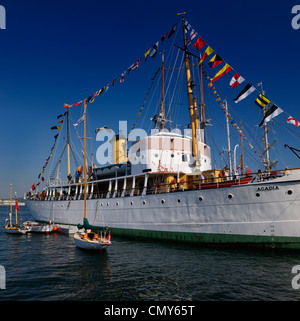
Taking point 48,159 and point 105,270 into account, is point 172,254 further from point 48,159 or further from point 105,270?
point 48,159

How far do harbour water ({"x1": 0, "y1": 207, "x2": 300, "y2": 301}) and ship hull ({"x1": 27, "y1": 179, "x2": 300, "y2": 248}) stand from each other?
96cm

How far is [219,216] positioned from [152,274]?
7097 millimetres

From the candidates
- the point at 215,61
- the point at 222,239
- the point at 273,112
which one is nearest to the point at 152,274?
the point at 222,239

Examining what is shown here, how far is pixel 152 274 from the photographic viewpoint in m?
12.9

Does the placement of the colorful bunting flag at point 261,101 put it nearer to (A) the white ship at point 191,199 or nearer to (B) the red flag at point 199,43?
(A) the white ship at point 191,199

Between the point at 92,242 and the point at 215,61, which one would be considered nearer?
the point at 92,242

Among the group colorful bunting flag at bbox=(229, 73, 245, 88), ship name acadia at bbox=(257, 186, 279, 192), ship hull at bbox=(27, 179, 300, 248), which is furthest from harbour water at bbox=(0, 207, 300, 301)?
colorful bunting flag at bbox=(229, 73, 245, 88)

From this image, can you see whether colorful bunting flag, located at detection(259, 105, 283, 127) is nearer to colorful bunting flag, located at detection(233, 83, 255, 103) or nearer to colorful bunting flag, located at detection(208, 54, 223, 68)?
colorful bunting flag, located at detection(233, 83, 255, 103)

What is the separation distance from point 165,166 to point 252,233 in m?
9.80

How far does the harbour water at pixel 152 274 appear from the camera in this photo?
10.3m

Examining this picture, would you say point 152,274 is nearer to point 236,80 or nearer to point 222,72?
point 236,80

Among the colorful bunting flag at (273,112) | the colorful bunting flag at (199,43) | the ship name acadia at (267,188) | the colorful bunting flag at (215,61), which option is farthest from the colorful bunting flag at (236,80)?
the ship name acadia at (267,188)

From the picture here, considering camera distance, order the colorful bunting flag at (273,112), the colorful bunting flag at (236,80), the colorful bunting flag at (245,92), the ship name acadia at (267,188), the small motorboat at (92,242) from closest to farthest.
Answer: the colorful bunting flag at (273,112), the ship name acadia at (267,188), the colorful bunting flag at (245,92), the colorful bunting flag at (236,80), the small motorboat at (92,242)

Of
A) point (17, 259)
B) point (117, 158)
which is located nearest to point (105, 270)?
point (17, 259)
